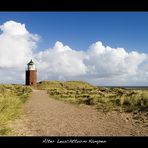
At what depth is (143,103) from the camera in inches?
704

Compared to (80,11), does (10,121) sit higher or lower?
lower

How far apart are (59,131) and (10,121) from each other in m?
2.76
